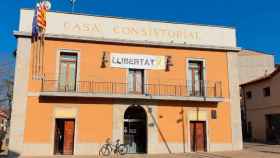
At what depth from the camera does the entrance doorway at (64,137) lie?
736 inches

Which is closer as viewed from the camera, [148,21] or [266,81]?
[148,21]

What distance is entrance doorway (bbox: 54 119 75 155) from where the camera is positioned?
18.7 m

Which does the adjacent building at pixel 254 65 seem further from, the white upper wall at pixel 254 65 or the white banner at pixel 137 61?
the white banner at pixel 137 61

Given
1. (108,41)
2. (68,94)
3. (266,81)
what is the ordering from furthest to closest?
(266,81)
(108,41)
(68,94)

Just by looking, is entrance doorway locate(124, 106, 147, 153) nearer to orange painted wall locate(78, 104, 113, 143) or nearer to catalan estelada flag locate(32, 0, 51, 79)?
orange painted wall locate(78, 104, 113, 143)

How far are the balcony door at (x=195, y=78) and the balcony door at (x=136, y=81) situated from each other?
2848 millimetres

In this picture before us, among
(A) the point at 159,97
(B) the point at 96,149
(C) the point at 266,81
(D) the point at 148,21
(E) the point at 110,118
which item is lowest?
(B) the point at 96,149

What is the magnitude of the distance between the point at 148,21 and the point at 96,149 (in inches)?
320

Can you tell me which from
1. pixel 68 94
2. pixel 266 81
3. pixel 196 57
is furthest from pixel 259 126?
pixel 68 94

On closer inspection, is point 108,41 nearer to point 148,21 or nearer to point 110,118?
point 148,21

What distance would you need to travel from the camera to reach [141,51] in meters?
20.4

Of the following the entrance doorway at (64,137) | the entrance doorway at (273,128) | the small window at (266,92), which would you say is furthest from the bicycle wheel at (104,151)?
the small window at (266,92)

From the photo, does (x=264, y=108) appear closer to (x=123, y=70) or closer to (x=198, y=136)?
(x=198, y=136)

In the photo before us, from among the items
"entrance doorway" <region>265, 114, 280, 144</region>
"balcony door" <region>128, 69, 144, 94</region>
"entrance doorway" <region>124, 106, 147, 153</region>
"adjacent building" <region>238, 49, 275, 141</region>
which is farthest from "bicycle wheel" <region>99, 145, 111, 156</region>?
"adjacent building" <region>238, 49, 275, 141</region>
